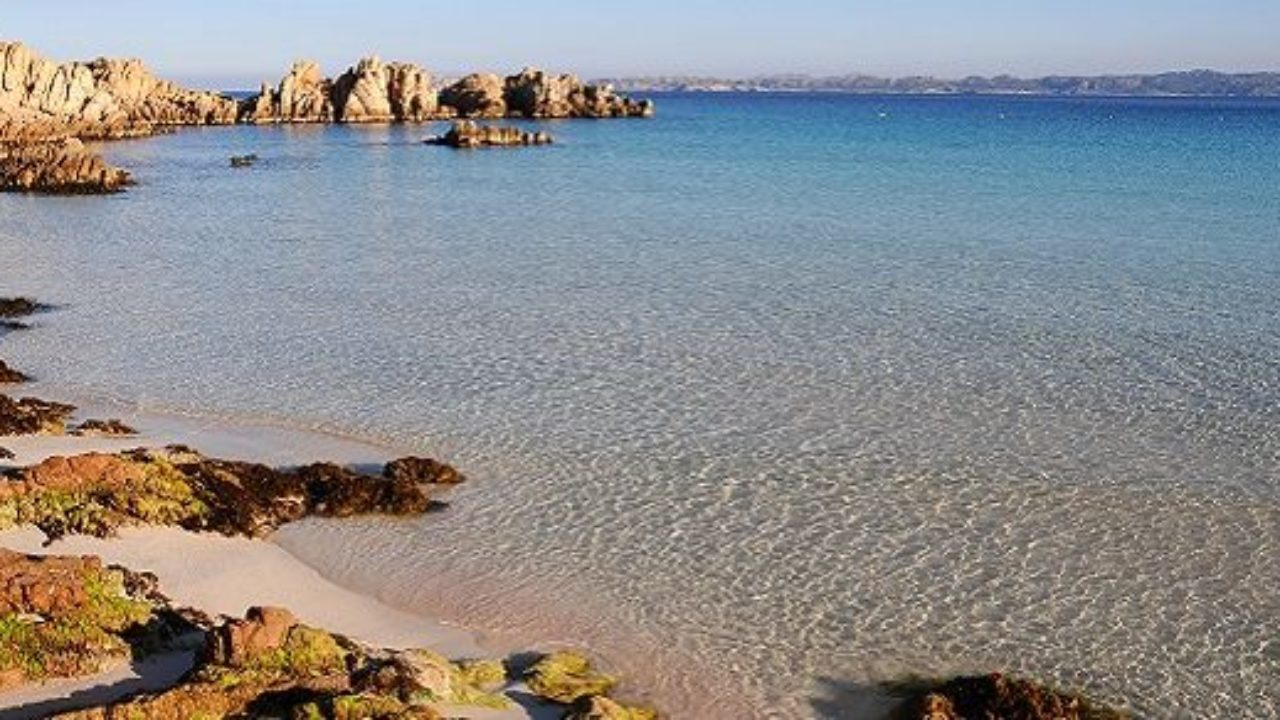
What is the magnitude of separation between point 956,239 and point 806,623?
29.7 metres

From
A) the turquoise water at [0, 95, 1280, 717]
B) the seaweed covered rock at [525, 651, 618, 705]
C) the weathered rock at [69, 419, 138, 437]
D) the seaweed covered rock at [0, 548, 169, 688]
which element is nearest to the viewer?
the seaweed covered rock at [0, 548, 169, 688]

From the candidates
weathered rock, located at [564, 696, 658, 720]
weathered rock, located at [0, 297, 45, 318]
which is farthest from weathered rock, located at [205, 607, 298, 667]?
weathered rock, located at [0, 297, 45, 318]

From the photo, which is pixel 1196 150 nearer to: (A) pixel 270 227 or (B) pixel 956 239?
(B) pixel 956 239

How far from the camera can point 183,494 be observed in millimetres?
16688

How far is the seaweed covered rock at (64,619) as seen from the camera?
37.8 ft

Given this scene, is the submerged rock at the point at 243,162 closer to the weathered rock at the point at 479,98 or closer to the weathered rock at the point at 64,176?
the weathered rock at the point at 64,176

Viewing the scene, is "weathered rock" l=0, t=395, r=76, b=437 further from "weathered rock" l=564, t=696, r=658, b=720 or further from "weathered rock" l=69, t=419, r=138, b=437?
"weathered rock" l=564, t=696, r=658, b=720

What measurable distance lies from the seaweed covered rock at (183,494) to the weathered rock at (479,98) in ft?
413

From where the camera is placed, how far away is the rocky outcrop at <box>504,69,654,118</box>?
14050 cm

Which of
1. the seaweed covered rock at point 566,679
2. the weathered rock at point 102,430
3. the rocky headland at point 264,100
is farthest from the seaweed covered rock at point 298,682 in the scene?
the rocky headland at point 264,100

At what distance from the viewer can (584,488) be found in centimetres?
1783

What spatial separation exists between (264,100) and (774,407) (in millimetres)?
123936

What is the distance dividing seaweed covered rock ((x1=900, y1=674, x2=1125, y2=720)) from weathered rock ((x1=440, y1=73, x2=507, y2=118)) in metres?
133

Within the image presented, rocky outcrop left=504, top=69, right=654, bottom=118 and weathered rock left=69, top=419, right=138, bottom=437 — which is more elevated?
rocky outcrop left=504, top=69, right=654, bottom=118
